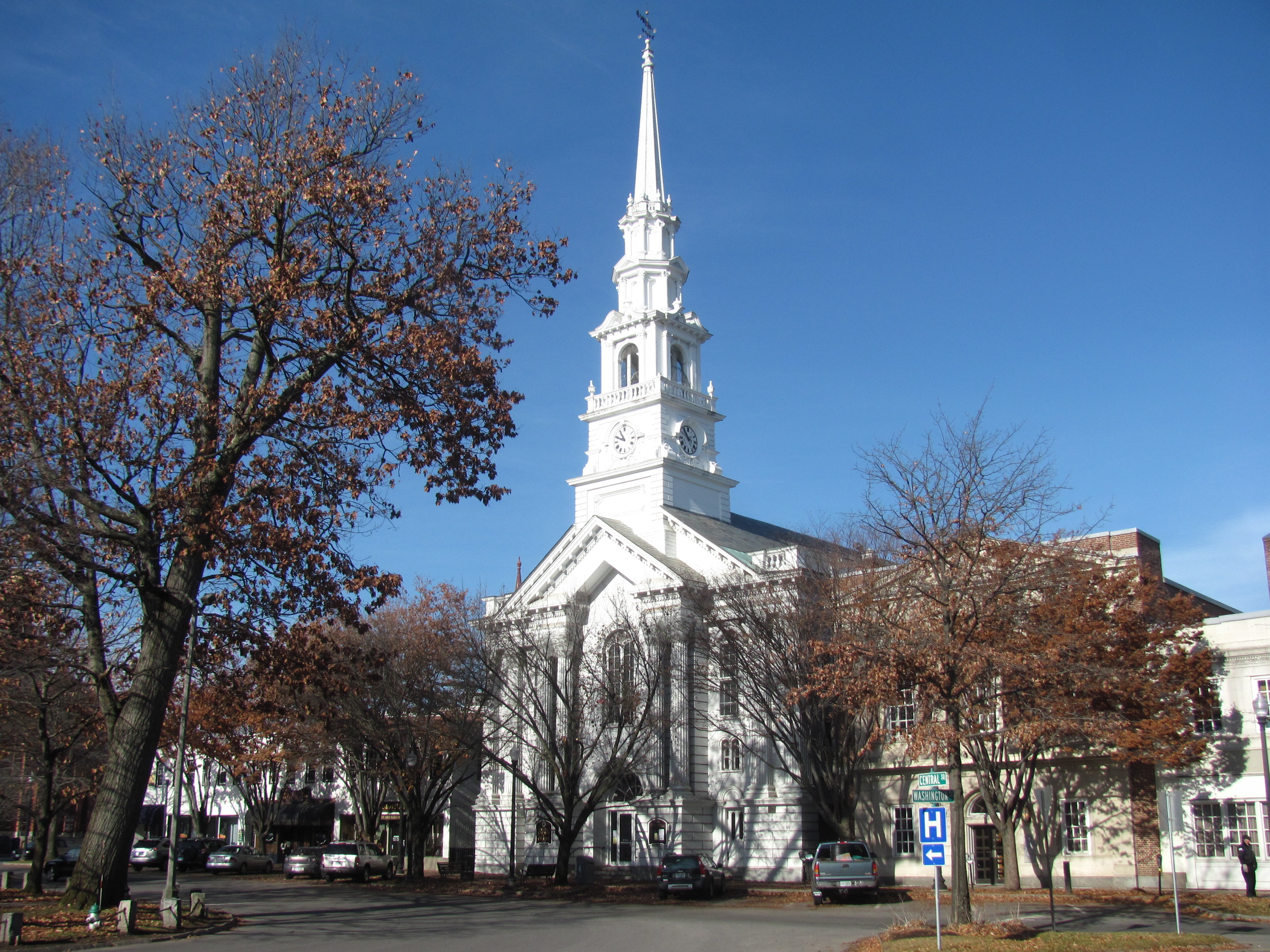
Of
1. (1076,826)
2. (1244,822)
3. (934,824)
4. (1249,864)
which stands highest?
(934,824)

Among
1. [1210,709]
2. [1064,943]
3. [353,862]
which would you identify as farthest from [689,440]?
[1064,943]

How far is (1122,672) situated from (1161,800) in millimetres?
7182

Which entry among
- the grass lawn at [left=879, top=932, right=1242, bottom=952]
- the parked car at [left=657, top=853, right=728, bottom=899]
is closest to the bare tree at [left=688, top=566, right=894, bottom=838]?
the parked car at [left=657, top=853, right=728, bottom=899]

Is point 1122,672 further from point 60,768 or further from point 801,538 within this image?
point 60,768

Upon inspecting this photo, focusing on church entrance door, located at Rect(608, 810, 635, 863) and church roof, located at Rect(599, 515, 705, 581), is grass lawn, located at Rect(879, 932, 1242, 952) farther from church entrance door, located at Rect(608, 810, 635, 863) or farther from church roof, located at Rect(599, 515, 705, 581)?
church entrance door, located at Rect(608, 810, 635, 863)

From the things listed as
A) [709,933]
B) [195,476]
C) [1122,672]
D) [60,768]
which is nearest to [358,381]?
[195,476]

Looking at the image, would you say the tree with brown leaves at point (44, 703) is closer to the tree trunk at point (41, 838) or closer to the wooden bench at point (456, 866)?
the tree trunk at point (41, 838)

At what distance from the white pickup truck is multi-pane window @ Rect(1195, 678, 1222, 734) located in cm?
1039

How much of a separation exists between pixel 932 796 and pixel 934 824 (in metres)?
0.70

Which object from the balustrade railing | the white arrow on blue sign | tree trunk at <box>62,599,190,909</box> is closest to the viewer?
the white arrow on blue sign

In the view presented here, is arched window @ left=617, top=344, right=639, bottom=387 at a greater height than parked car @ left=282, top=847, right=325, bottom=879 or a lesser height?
greater

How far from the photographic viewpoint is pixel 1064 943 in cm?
1748

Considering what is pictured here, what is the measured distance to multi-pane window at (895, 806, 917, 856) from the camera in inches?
1516

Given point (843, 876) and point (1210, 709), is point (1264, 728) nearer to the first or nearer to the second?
point (1210, 709)
